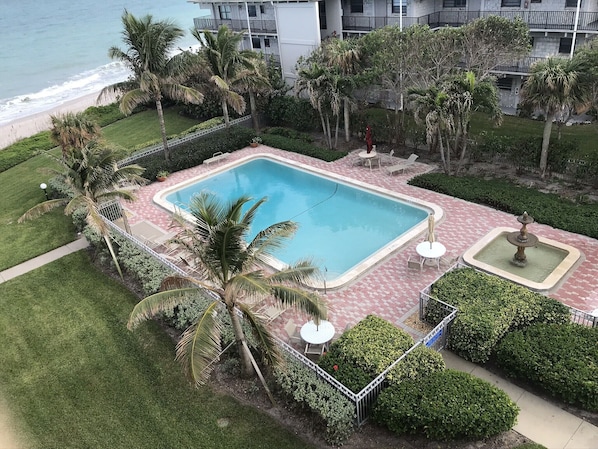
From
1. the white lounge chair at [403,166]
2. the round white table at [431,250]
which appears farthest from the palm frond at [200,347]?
the white lounge chair at [403,166]

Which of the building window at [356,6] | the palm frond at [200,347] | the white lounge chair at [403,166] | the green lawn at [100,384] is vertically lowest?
the green lawn at [100,384]

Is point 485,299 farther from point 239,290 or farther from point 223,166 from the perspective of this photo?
point 223,166

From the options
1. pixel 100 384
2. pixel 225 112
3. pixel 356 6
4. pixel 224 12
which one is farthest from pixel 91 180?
pixel 224 12

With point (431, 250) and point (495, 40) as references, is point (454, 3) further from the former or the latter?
point (431, 250)

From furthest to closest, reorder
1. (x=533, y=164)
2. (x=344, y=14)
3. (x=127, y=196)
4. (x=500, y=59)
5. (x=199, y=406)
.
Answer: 1. (x=344, y=14)
2. (x=500, y=59)
3. (x=533, y=164)
4. (x=127, y=196)
5. (x=199, y=406)

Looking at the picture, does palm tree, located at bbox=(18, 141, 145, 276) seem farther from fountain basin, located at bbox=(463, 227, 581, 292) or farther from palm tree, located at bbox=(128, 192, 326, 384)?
fountain basin, located at bbox=(463, 227, 581, 292)

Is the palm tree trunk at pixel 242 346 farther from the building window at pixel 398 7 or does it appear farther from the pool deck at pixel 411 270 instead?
the building window at pixel 398 7

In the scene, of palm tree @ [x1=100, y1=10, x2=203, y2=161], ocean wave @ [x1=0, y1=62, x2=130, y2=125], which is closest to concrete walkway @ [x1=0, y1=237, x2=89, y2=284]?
palm tree @ [x1=100, y1=10, x2=203, y2=161]

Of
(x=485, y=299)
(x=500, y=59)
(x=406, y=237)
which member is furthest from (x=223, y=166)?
(x=485, y=299)
